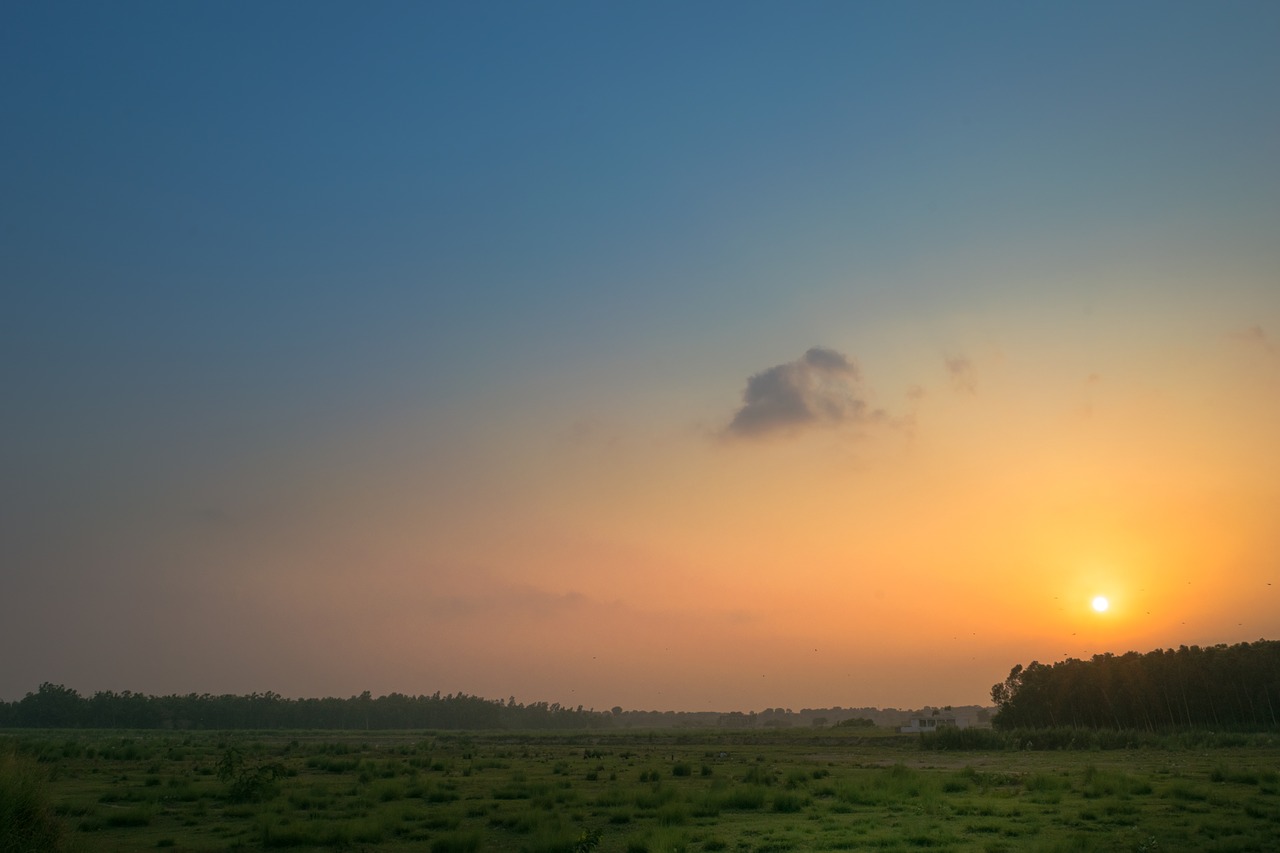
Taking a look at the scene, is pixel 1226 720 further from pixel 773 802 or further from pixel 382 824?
pixel 382 824

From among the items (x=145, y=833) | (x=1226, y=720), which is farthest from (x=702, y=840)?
(x=1226, y=720)

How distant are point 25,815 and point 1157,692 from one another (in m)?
99.2

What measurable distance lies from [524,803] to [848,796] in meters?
11.1

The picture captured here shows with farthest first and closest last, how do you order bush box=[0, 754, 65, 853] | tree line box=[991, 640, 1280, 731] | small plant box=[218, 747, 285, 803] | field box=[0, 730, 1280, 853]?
tree line box=[991, 640, 1280, 731] < small plant box=[218, 747, 285, 803] < field box=[0, 730, 1280, 853] < bush box=[0, 754, 65, 853]

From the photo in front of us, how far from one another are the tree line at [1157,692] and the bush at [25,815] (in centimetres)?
9204

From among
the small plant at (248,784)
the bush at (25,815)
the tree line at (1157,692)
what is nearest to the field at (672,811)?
the small plant at (248,784)

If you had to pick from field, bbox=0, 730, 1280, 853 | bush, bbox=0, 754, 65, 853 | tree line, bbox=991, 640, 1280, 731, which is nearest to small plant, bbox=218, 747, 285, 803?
field, bbox=0, 730, 1280, 853

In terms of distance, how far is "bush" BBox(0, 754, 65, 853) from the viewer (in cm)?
1486

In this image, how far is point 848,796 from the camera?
28.6 metres

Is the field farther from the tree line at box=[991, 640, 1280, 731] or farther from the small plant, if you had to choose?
the tree line at box=[991, 640, 1280, 731]

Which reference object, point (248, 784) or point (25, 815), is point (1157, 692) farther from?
point (25, 815)

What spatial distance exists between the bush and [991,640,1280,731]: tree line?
92.0 m

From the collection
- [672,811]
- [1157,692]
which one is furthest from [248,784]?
[1157,692]

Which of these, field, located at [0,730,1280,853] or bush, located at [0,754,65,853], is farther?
field, located at [0,730,1280,853]
